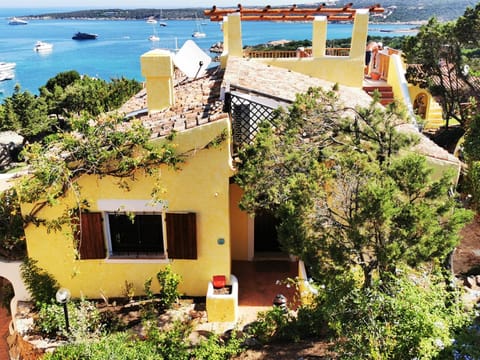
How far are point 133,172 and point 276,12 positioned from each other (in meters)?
11.2

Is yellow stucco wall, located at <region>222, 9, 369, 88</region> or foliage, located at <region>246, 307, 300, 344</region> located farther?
yellow stucco wall, located at <region>222, 9, 369, 88</region>

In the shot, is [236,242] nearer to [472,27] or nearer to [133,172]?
Result: [133,172]

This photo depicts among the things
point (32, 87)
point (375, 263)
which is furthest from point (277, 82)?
point (32, 87)

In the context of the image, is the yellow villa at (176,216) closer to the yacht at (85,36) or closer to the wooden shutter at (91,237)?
the wooden shutter at (91,237)

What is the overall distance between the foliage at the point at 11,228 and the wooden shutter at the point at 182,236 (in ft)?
12.8

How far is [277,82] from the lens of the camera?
1526 centimetres

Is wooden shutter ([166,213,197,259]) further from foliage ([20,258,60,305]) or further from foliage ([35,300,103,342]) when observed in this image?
foliage ([20,258,60,305])

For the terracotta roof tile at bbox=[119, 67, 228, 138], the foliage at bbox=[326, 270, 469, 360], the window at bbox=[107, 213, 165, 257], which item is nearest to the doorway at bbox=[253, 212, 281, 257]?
the window at bbox=[107, 213, 165, 257]

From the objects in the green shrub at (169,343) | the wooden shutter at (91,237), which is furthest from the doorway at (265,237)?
the wooden shutter at (91,237)

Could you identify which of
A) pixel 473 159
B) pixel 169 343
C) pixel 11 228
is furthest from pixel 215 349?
pixel 473 159

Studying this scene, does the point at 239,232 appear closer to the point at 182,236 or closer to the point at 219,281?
the point at 219,281

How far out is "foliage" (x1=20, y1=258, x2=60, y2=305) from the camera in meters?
11.8

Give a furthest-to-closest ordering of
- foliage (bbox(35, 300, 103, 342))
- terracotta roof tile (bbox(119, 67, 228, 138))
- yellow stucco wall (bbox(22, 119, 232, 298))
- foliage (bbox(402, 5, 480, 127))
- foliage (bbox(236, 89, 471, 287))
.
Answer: foliage (bbox(402, 5, 480, 127)) < terracotta roof tile (bbox(119, 67, 228, 138)) < yellow stucco wall (bbox(22, 119, 232, 298)) < foliage (bbox(35, 300, 103, 342)) < foliage (bbox(236, 89, 471, 287))

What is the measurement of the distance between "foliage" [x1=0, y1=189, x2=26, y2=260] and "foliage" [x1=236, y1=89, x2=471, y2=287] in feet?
20.0
